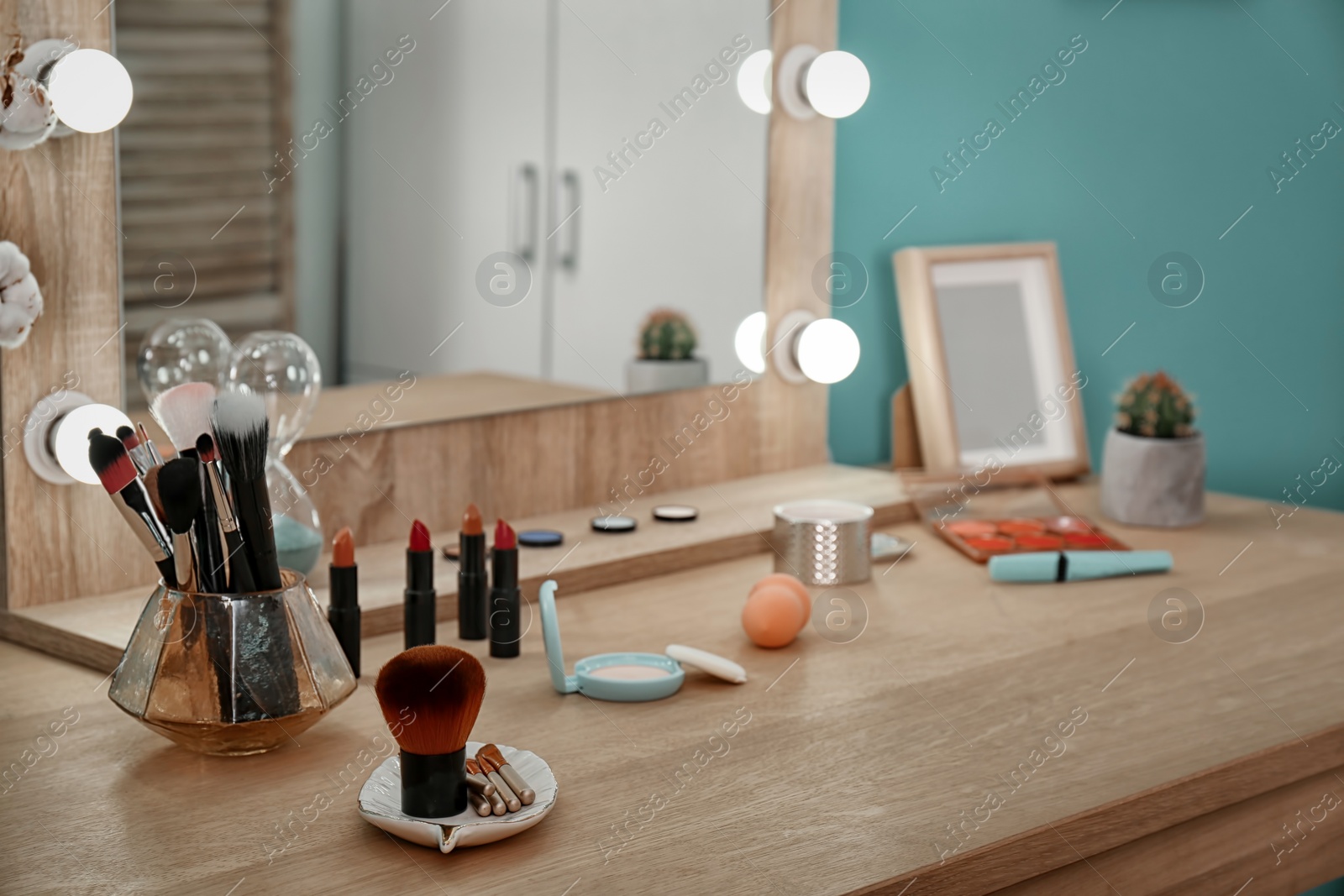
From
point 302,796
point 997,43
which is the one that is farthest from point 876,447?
point 302,796

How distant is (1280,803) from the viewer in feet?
3.57

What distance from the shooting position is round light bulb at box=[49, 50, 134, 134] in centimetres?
116

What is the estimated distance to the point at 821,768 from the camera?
98 cm

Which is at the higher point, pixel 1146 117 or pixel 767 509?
pixel 1146 117

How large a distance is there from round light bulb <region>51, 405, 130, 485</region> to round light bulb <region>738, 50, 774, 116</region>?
2.81 ft

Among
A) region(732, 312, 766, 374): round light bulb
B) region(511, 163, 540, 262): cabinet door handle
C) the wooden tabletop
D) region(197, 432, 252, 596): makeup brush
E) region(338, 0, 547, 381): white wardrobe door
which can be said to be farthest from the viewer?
→ region(732, 312, 766, 374): round light bulb

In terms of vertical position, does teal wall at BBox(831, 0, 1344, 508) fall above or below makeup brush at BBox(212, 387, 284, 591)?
above

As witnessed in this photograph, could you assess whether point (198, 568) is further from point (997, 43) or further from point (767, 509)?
point (997, 43)

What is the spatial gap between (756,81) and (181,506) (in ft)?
3.39

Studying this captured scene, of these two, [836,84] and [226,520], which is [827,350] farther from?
[226,520]

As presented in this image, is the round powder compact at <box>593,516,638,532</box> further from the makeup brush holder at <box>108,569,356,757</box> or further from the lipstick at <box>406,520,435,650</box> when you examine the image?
the makeup brush holder at <box>108,569,356,757</box>

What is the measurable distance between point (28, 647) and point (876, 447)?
1.14 meters

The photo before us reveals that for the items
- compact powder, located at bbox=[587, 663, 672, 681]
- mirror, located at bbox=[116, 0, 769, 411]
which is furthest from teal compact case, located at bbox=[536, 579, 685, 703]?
mirror, located at bbox=[116, 0, 769, 411]

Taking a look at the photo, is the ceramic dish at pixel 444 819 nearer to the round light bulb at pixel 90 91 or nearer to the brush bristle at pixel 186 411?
the brush bristle at pixel 186 411
